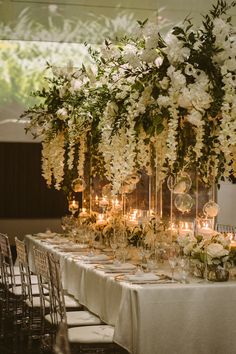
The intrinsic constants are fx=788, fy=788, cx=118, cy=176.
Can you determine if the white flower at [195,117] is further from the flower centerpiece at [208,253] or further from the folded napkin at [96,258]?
the folded napkin at [96,258]

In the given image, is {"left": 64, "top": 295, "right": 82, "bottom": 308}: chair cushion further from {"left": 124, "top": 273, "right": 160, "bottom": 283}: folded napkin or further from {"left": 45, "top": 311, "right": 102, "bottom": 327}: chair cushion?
{"left": 124, "top": 273, "right": 160, "bottom": 283}: folded napkin

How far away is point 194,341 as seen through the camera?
507cm

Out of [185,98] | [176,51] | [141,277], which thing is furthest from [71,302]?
[176,51]

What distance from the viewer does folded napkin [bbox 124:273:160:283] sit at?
5262 mm

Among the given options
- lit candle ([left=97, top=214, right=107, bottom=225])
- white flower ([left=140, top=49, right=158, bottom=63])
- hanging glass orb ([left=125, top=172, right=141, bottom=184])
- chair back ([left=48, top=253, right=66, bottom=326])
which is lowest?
chair back ([left=48, top=253, right=66, bottom=326])

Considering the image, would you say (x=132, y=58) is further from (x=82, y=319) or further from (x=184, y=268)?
(x=82, y=319)

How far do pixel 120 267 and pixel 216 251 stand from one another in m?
1.00

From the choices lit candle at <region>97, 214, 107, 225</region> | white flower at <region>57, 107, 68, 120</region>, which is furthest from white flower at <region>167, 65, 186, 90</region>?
white flower at <region>57, 107, 68, 120</region>

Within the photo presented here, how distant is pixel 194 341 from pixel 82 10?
7396 millimetres

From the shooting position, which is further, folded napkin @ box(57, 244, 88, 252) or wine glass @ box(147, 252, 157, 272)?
folded napkin @ box(57, 244, 88, 252)

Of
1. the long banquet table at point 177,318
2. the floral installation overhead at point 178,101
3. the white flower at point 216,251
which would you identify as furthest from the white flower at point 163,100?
the long banquet table at point 177,318

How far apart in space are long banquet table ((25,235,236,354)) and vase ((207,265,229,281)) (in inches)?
2.1

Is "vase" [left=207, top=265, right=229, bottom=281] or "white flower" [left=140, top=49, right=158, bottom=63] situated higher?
"white flower" [left=140, top=49, right=158, bottom=63]

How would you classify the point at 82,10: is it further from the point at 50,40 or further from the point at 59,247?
the point at 59,247
